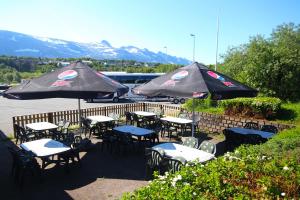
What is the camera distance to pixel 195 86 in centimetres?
753

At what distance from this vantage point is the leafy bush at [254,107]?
1180 centimetres

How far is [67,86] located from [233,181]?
5520 millimetres

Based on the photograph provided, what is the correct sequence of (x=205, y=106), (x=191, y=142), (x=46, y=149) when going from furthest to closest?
(x=205, y=106)
(x=191, y=142)
(x=46, y=149)

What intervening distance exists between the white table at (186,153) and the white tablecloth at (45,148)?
2.59 meters

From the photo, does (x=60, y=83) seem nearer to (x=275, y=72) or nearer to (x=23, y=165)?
(x=23, y=165)

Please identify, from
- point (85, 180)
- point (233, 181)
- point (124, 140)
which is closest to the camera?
point (233, 181)

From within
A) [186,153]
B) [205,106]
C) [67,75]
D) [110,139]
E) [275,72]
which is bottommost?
[110,139]

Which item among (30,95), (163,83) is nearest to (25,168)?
(30,95)

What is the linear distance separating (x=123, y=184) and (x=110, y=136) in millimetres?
2863

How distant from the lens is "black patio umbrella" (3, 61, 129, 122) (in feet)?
25.6

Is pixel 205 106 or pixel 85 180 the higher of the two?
pixel 205 106

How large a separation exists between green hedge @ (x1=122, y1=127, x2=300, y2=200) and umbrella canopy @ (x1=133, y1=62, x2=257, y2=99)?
2.68m

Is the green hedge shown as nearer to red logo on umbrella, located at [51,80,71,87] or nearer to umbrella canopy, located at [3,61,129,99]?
umbrella canopy, located at [3,61,129,99]

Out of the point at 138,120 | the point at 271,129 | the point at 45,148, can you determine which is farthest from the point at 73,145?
the point at 271,129
